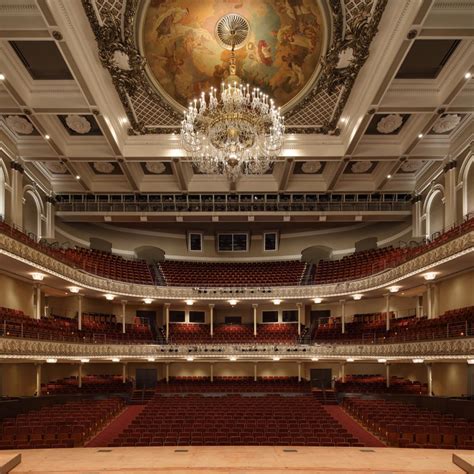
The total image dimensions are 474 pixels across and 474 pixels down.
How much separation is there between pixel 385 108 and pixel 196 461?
12.5m

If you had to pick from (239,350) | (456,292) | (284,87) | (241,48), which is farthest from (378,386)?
(241,48)

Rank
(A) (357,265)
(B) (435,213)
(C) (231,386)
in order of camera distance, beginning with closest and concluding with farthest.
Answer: (B) (435,213)
(C) (231,386)
(A) (357,265)

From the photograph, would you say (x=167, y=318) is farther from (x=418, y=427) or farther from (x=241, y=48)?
(x=418, y=427)

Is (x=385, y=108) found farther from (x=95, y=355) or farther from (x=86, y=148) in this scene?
(x=95, y=355)

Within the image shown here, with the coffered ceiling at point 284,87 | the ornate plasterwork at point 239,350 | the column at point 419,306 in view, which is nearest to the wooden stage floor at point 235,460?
the ornate plasterwork at point 239,350

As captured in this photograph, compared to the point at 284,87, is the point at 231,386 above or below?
below

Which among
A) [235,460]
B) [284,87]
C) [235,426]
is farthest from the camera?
[284,87]

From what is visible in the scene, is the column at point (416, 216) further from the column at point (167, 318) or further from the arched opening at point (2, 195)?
the arched opening at point (2, 195)

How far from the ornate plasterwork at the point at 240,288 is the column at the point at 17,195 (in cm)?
252

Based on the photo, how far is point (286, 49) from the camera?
54.0ft

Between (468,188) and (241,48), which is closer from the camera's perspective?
(241,48)

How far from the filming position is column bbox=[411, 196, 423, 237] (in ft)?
81.5

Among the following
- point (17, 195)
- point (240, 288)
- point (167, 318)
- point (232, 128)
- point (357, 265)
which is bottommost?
point (167, 318)

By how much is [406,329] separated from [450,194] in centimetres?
567
